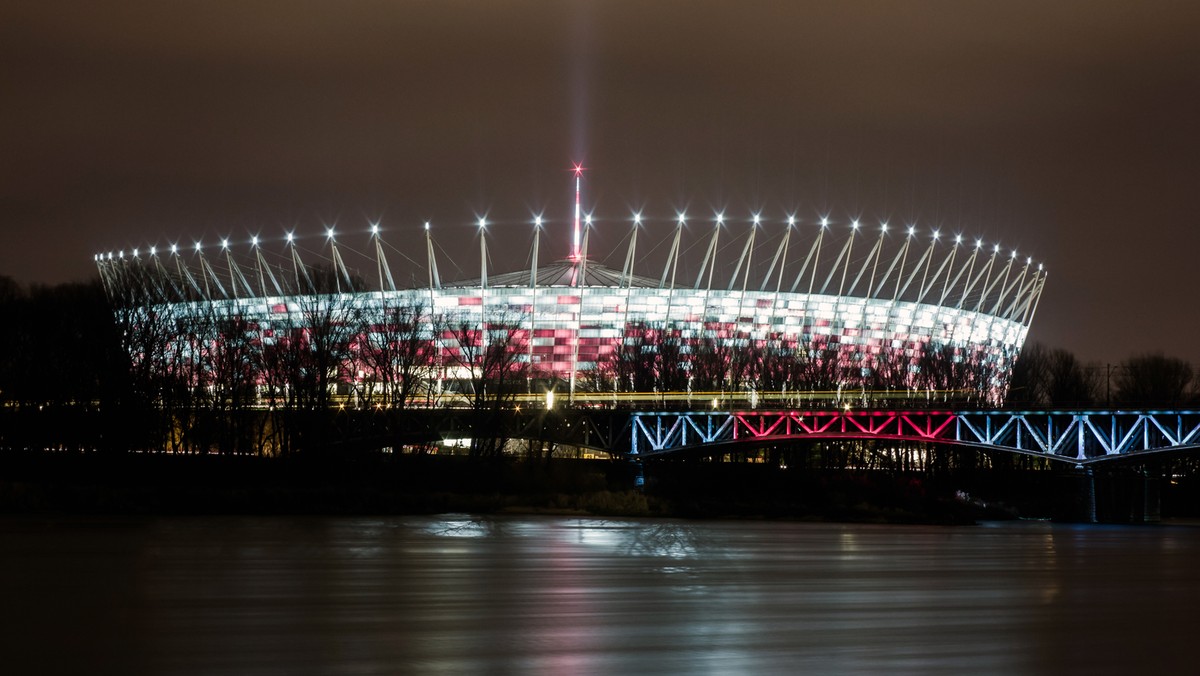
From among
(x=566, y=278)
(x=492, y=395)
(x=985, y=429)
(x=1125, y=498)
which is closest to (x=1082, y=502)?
(x=1125, y=498)

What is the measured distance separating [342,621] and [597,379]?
108 meters

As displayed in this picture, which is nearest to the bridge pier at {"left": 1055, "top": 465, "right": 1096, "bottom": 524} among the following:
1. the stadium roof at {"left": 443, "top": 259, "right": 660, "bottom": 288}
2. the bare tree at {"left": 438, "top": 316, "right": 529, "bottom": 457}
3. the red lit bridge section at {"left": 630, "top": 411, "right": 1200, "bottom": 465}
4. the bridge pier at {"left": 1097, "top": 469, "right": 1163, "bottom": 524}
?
the bridge pier at {"left": 1097, "top": 469, "right": 1163, "bottom": 524}

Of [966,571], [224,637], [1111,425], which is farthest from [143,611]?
[1111,425]

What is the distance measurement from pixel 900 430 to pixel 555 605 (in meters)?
65.1

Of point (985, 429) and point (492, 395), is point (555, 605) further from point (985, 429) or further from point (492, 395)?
point (492, 395)

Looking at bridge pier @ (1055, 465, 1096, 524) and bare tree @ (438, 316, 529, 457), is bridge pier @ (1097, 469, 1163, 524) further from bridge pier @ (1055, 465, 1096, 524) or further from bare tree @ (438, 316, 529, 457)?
bare tree @ (438, 316, 529, 457)

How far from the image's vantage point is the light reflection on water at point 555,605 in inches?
796

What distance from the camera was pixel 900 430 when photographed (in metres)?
88.4

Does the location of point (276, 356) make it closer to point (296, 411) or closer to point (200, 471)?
point (296, 411)

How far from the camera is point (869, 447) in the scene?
111812mm

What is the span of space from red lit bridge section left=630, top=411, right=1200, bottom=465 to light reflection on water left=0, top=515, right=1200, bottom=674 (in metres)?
36.8

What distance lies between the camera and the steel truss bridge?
271ft

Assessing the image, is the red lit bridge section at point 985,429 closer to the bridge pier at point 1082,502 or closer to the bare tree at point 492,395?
the bridge pier at point 1082,502

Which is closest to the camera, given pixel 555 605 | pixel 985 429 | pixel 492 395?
pixel 555 605
